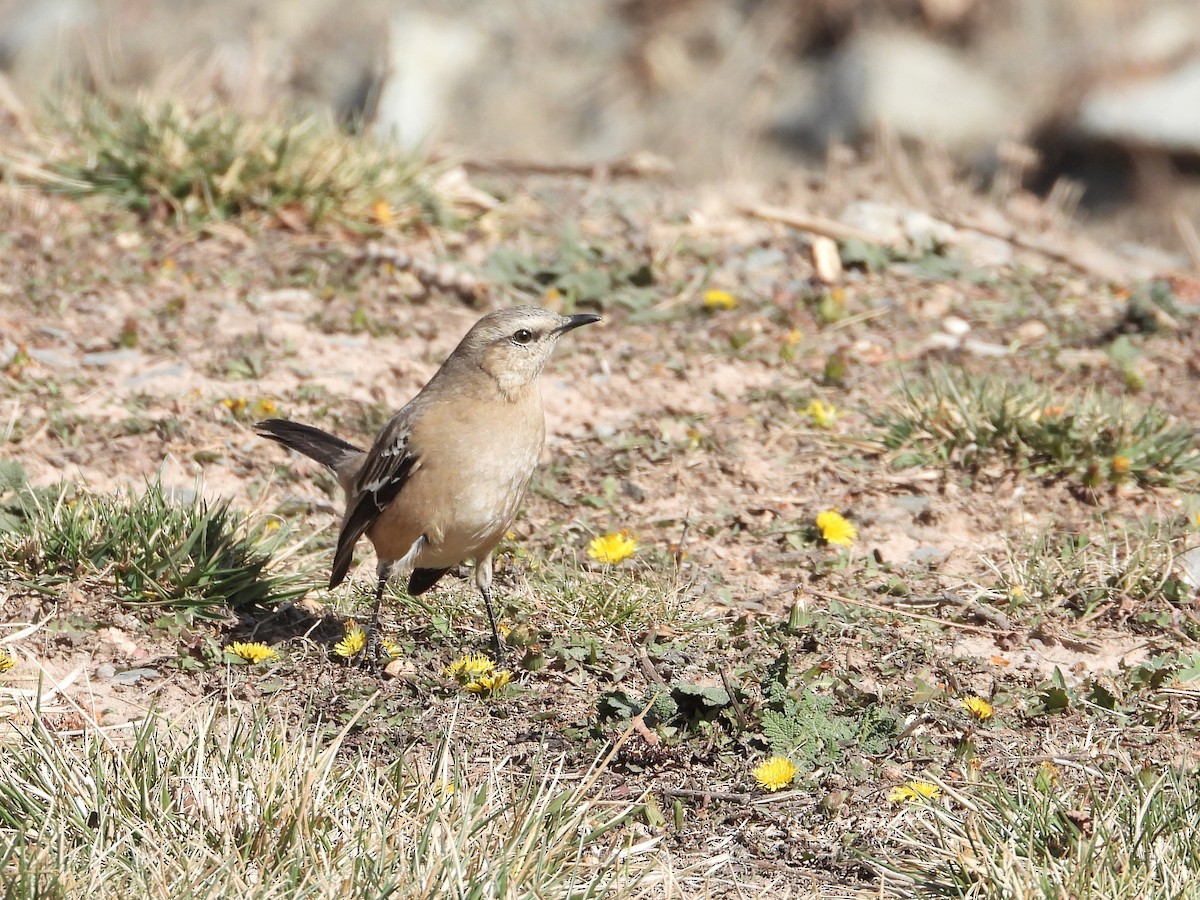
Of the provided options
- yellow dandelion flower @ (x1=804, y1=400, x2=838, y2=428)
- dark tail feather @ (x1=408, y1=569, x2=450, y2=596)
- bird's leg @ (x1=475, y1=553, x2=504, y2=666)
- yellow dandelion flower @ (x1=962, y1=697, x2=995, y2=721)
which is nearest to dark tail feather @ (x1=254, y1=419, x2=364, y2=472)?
dark tail feather @ (x1=408, y1=569, x2=450, y2=596)

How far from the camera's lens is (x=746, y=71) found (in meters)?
15.9

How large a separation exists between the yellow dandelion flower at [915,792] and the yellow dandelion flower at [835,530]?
1.71 m

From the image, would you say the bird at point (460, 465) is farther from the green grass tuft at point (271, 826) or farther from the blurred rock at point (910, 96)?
the blurred rock at point (910, 96)

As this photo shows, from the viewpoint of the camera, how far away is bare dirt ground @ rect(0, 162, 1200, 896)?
4.32 metres

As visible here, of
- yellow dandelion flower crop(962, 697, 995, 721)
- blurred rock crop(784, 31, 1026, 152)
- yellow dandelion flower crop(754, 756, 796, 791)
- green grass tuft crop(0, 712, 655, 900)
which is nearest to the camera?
green grass tuft crop(0, 712, 655, 900)

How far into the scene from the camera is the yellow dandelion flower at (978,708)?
4.31 metres

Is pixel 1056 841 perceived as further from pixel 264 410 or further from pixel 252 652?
pixel 264 410

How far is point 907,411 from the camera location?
6266 millimetres

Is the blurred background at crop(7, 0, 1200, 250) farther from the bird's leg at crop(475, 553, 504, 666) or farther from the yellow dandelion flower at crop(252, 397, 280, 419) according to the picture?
the bird's leg at crop(475, 553, 504, 666)

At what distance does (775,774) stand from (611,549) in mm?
1497

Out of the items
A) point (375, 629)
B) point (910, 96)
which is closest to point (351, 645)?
point (375, 629)

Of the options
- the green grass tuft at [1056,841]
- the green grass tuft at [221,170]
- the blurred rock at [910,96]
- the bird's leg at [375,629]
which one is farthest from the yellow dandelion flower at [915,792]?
the blurred rock at [910,96]

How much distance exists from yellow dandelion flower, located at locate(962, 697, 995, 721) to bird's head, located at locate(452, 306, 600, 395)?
1.91 metres

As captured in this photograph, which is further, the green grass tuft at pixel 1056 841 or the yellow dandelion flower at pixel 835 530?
the yellow dandelion flower at pixel 835 530
